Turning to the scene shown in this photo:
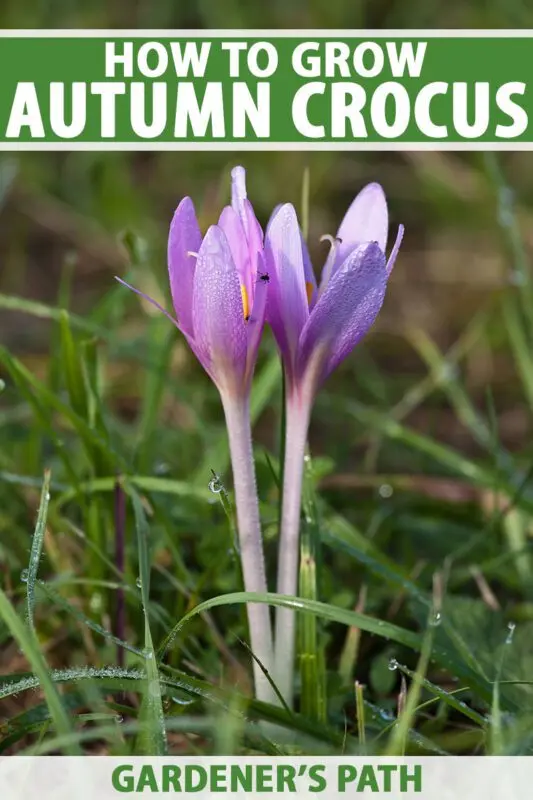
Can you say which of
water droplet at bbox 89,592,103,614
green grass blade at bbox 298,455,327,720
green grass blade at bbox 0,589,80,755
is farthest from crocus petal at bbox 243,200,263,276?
water droplet at bbox 89,592,103,614

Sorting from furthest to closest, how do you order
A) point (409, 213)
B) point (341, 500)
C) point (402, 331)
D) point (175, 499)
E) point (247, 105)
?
point (409, 213)
point (402, 331)
point (341, 500)
point (175, 499)
point (247, 105)

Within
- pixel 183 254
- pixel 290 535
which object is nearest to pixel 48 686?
pixel 290 535

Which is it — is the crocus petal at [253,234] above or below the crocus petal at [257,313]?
above

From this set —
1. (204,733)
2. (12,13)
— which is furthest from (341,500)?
(12,13)

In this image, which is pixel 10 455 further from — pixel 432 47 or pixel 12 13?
pixel 12 13

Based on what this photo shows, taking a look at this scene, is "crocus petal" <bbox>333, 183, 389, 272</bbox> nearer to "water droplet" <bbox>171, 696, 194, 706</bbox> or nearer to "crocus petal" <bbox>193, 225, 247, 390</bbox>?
"crocus petal" <bbox>193, 225, 247, 390</bbox>

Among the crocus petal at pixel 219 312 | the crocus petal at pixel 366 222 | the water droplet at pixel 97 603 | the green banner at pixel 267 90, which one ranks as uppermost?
the green banner at pixel 267 90

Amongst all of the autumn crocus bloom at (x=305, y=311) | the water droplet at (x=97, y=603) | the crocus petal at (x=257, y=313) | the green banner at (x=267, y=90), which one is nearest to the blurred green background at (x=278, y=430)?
the water droplet at (x=97, y=603)

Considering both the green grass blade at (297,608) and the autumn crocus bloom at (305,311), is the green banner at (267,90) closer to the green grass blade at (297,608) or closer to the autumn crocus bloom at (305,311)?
the autumn crocus bloom at (305,311)
